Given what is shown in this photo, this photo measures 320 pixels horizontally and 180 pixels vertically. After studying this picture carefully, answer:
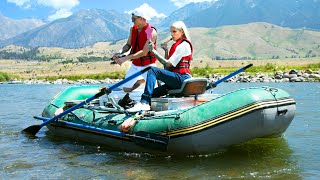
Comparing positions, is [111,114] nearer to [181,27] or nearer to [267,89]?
[181,27]

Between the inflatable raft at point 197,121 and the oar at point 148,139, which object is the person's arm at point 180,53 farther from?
the oar at point 148,139

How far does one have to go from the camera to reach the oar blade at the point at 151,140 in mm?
8242

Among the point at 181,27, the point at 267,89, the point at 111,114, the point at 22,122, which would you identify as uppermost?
the point at 181,27

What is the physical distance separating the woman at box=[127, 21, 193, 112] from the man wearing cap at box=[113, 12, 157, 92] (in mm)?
773

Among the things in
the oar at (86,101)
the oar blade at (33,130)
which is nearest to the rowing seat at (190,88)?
the oar at (86,101)

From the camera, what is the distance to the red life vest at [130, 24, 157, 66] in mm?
9977

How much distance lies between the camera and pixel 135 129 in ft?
28.7

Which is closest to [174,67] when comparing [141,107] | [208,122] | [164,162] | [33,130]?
[141,107]

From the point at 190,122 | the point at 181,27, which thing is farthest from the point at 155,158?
the point at 181,27

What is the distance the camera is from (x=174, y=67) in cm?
907

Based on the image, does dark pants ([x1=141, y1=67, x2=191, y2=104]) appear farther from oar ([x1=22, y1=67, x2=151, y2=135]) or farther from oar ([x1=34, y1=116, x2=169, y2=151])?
oar ([x1=34, y1=116, x2=169, y2=151])

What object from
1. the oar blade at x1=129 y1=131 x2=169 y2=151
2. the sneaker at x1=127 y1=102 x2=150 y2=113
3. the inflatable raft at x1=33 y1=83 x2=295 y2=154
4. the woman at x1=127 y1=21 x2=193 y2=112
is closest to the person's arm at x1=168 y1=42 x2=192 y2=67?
the woman at x1=127 y1=21 x2=193 y2=112

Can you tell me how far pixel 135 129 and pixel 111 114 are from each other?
1133 mm

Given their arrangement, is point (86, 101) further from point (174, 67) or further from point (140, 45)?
point (174, 67)
